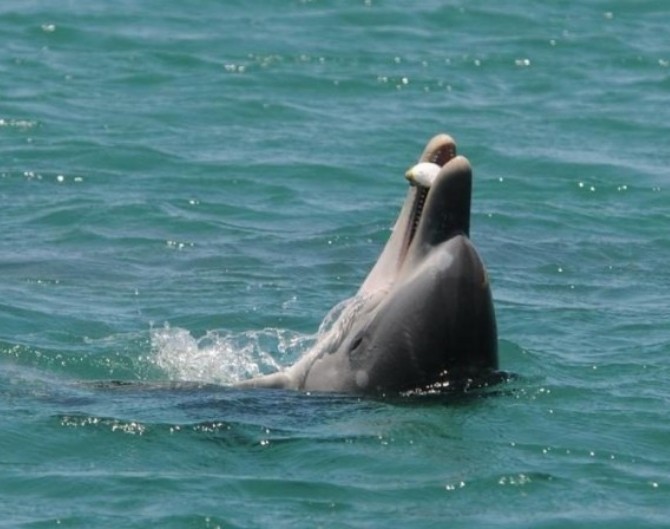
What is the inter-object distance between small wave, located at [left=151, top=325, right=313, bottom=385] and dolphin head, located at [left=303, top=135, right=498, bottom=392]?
153cm

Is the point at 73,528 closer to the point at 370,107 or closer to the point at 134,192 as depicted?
the point at 134,192

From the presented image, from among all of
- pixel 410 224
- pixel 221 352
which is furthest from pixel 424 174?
pixel 221 352

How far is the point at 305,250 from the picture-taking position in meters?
15.4

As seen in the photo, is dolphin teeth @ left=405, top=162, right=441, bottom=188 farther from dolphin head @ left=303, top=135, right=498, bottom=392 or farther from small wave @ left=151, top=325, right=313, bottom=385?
small wave @ left=151, top=325, right=313, bottom=385

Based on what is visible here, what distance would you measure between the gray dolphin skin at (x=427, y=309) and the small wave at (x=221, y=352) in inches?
56.5

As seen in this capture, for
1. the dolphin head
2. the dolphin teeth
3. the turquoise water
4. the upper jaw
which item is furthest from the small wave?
the dolphin teeth

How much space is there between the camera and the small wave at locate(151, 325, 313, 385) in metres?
12.0

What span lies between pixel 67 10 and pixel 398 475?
51.6 ft

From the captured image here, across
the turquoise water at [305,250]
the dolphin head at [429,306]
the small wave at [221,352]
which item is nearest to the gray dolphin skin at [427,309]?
the dolphin head at [429,306]

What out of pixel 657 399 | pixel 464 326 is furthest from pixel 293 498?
pixel 657 399

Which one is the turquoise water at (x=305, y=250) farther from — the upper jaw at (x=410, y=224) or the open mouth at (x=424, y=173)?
the open mouth at (x=424, y=173)

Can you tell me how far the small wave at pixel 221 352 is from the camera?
1197 cm

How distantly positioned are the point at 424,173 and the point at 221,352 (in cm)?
275

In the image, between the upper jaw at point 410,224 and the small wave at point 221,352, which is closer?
the upper jaw at point 410,224
